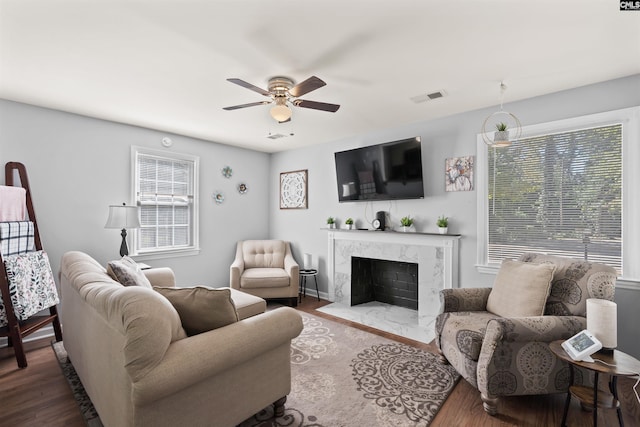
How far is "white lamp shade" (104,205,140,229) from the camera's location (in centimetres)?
329

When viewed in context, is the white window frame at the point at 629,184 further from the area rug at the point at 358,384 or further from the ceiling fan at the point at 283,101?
the ceiling fan at the point at 283,101

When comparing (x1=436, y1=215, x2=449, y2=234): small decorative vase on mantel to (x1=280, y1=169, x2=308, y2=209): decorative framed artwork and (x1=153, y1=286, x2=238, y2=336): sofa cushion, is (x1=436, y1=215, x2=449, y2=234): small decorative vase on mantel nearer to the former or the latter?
(x1=280, y1=169, x2=308, y2=209): decorative framed artwork

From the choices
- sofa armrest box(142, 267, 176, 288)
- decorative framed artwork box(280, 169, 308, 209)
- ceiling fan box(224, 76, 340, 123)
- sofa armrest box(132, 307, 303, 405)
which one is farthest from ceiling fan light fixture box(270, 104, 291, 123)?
decorative framed artwork box(280, 169, 308, 209)

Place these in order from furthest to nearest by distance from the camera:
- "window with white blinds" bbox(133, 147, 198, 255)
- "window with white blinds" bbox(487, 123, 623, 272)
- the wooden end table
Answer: "window with white blinds" bbox(133, 147, 198, 255)
"window with white blinds" bbox(487, 123, 623, 272)
the wooden end table

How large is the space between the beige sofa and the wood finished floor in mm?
280

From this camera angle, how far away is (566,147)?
2.80m

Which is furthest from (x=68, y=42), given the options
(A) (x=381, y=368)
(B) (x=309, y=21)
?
(A) (x=381, y=368)

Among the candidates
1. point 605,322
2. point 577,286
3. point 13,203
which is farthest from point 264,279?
point 605,322

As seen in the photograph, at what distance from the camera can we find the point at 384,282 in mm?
4402

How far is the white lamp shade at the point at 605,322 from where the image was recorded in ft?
5.61

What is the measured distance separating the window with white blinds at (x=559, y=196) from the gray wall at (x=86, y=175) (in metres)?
3.82

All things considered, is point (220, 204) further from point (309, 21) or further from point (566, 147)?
point (566, 147)

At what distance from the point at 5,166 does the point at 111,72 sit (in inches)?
64.2

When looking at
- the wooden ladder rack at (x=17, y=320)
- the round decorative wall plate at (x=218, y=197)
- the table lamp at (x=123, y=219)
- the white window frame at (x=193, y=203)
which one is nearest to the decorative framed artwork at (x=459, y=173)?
the round decorative wall plate at (x=218, y=197)
